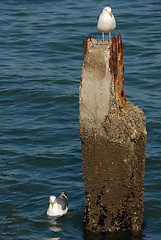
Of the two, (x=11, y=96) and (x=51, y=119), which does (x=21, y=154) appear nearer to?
(x=51, y=119)

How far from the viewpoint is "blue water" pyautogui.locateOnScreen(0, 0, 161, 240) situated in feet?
35.0

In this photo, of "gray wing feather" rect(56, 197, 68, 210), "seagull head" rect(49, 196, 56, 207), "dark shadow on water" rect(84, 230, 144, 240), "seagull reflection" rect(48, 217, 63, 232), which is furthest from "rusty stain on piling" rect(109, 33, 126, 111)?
"seagull reflection" rect(48, 217, 63, 232)

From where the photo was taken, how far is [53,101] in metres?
16.6

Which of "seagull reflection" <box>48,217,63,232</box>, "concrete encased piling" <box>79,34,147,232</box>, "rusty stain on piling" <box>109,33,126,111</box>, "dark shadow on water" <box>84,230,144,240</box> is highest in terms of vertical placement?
"rusty stain on piling" <box>109,33,126,111</box>

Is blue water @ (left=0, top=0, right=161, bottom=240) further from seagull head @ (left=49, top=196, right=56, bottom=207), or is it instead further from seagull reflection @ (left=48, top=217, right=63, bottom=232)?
seagull head @ (left=49, top=196, right=56, bottom=207)

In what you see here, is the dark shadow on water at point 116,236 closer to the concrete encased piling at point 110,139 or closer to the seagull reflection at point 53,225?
the concrete encased piling at point 110,139

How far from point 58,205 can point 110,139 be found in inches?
95.2

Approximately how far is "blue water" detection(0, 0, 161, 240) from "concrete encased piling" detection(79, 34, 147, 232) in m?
1.03

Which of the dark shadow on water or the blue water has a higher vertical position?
the blue water

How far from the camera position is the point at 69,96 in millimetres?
16812

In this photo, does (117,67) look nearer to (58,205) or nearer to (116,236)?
(116,236)

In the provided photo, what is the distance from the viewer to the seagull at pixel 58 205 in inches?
402

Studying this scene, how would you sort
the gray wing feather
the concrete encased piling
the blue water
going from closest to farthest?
the concrete encased piling < the gray wing feather < the blue water

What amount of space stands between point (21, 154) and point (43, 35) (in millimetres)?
11452
